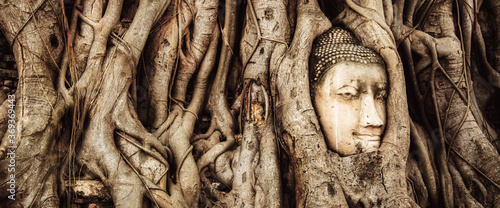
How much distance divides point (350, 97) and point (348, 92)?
0.05 metres

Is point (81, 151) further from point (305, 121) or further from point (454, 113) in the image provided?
point (454, 113)

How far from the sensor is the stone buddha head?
8.04 ft

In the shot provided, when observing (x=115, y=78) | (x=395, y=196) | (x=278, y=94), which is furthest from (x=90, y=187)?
(x=395, y=196)

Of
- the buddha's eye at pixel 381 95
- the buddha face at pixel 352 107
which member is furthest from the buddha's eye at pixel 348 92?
the buddha's eye at pixel 381 95

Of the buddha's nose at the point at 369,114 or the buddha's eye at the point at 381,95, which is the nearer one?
the buddha's nose at the point at 369,114

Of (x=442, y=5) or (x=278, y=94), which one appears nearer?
(x=278, y=94)

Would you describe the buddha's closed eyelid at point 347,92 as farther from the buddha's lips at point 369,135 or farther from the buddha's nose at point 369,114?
the buddha's lips at point 369,135

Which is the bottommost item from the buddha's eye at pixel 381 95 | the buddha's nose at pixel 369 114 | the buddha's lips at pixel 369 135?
the buddha's lips at pixel 369 135

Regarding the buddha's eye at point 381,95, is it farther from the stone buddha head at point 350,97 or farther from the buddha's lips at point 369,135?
the buddha's lips at point 369,135

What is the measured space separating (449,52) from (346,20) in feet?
3.43

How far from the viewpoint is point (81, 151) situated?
240cm

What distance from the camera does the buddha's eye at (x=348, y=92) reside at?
97.7 inches

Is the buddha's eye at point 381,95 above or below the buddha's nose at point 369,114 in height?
above

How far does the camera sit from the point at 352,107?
2494 mm
